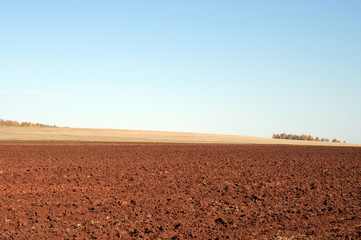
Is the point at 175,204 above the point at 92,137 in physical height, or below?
below

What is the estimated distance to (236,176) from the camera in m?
16.8

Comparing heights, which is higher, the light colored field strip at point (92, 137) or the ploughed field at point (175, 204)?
the light colored field strip at point (92, 137)

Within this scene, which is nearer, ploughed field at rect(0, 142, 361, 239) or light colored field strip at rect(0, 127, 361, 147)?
ploughed field at rect(0, 142, 361, 239)

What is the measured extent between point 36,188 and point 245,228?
8.07 meters

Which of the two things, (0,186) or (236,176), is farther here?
(236,176)

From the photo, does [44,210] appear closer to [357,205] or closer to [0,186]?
[0,186]

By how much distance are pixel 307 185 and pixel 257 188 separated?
93.2 inches

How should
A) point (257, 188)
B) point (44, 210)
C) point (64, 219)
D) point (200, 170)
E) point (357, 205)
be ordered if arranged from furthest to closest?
point (200, 170)
point (257, 188)
point (357, 205)
point (44, 210)
point (64, 219)

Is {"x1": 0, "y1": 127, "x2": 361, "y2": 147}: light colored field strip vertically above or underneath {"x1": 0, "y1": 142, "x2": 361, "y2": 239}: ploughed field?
above

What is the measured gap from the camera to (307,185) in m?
14.7

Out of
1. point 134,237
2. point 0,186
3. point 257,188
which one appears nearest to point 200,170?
point 257,188

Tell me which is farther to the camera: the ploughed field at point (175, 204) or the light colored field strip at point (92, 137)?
the light colored field strip at point (92, 137)

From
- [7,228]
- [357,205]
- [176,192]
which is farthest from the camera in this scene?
[176,192]

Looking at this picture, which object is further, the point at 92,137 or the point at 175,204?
the point at 92,137
